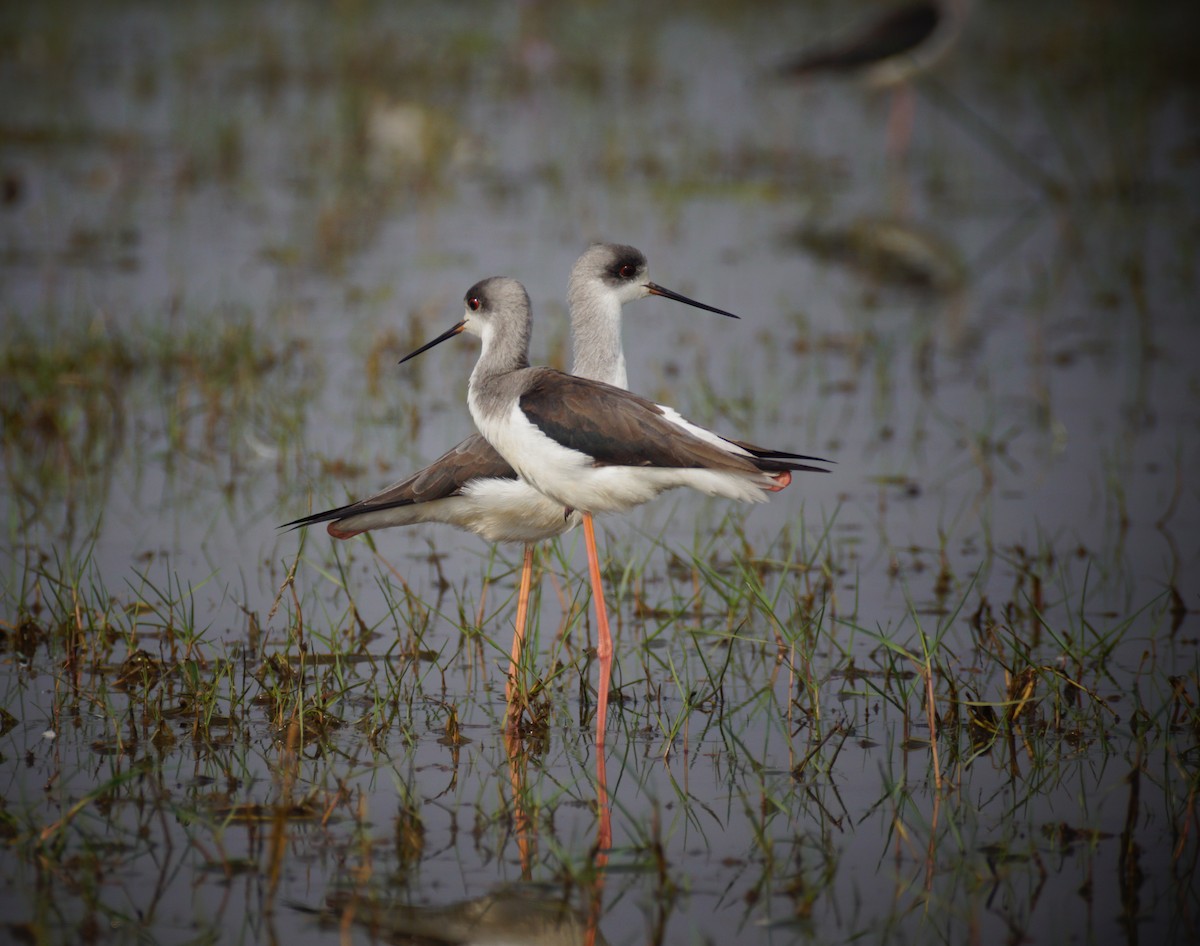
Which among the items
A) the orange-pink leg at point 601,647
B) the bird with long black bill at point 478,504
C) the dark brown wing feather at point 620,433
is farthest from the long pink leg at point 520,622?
the dark brown wing feather at point 620,433

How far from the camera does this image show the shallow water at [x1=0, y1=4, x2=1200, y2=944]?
3.73 meters

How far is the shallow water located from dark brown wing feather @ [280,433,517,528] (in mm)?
221

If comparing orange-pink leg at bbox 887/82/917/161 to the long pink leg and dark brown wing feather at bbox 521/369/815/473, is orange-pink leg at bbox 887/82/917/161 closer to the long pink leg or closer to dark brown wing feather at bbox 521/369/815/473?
the long pink leg

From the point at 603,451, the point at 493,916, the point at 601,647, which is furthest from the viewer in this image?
the point at 601,647

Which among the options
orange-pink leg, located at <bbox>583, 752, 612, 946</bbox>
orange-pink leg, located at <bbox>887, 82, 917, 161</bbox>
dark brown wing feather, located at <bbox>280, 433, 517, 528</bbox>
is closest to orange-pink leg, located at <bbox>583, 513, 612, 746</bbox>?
orange-pink leg, located at <bbox>583, 752, 612, 946</bbox>

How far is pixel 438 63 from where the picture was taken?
17.4 m

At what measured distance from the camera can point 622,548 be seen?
6117 mm

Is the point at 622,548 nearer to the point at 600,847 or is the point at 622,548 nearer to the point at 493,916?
the point at 600,847

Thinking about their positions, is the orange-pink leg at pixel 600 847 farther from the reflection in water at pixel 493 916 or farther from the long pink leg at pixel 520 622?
the long pink leg at pixel 520 622

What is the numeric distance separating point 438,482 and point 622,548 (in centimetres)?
132

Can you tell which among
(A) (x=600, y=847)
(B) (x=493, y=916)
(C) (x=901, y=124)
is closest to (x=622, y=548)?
(A) (x=600, y=847)

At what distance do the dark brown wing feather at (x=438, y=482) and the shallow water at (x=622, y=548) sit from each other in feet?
0.73

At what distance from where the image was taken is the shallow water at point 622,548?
12.2 ft

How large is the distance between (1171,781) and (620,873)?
154 cm
